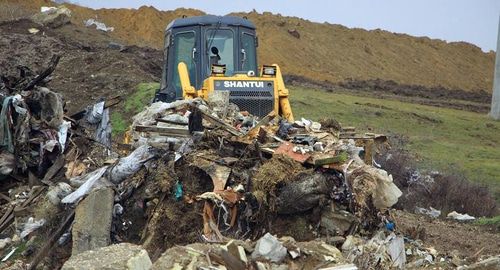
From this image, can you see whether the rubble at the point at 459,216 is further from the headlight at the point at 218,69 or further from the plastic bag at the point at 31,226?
the plastic bag at the point at 31,226

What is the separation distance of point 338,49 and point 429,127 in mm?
23792

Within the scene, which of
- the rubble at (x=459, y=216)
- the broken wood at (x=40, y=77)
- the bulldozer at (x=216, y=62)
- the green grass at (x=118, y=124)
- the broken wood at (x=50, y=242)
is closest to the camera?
the broken wood at (x=50, y=242)

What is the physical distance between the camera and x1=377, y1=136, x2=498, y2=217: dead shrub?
42.3 feet

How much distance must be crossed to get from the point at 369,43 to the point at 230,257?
144ft

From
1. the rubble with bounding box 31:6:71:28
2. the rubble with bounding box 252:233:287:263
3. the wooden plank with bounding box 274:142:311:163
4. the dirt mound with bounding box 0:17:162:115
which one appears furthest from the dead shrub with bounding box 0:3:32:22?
the rubble with bounding box 252:233:287:263

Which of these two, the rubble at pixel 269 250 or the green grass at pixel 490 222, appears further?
the green grass at pixel 490 222

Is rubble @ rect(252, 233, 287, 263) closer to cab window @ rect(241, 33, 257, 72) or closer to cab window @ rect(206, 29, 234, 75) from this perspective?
cab window @ rect(206, 29, 234, 75)

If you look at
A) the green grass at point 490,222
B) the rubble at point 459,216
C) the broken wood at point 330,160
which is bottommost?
the rubble at point 459,216

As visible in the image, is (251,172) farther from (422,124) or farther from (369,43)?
(369,43)

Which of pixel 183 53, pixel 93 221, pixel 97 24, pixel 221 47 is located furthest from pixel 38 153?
pixel 97 24

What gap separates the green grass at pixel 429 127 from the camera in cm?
1633

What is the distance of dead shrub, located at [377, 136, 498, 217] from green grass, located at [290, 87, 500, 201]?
138 cm

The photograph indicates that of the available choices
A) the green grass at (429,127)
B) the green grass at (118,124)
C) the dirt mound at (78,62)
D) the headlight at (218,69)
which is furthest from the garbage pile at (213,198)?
the dirt mound at (78,62)

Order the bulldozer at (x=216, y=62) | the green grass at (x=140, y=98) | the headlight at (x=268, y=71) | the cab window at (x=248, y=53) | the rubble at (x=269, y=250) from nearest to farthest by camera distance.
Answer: the rubble at (x=269, y=250) → the bulldozer at (x=216, y=62) → the headlight at (x=268, y=71) → the cab window at (x=248, y=53) → the green grass at (x=140, y=98)
